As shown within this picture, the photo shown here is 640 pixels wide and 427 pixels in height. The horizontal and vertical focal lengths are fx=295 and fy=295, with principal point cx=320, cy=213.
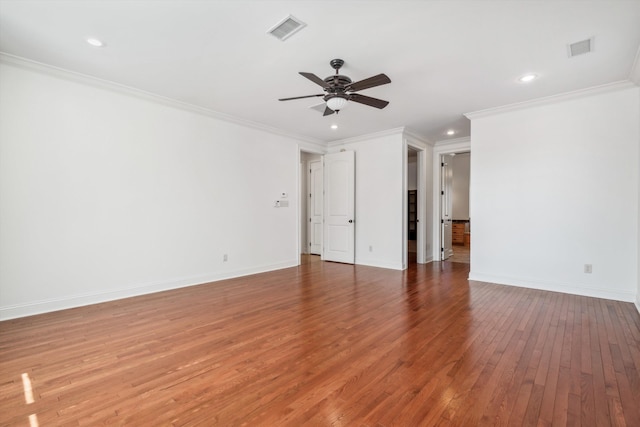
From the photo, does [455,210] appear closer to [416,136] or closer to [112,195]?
[416,136]

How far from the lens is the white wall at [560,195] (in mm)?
3926

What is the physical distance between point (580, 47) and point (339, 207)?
4733mm

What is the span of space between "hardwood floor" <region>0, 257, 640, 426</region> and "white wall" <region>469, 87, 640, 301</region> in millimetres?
568

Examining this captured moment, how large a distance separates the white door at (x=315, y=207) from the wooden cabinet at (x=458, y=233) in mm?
5156

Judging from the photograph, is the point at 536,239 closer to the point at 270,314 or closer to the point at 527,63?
the point at 527,63

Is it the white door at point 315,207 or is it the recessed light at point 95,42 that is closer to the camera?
the recessed light at point 95,42

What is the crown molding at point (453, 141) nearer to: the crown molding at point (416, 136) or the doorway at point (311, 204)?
the crown molding at point (416, 136)

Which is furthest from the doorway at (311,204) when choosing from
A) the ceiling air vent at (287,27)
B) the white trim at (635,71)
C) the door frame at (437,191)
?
the white trim at (635,71)

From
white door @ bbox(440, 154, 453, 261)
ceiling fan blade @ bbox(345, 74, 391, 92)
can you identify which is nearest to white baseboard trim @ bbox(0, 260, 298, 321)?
ceiling fan blade @ bbox(345, 74, 391, 92)

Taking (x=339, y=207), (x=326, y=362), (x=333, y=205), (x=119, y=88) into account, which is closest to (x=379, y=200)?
(x=339, y=207)

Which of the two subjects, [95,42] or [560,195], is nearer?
[95,42]

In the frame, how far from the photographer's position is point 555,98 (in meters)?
4.29

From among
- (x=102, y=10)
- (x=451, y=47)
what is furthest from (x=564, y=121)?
(x=102, y=10)

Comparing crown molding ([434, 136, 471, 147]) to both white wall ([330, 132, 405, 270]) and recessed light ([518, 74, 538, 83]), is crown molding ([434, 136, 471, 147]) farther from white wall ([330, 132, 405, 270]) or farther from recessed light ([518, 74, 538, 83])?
recessed light ([518, 74, 538, 83])
